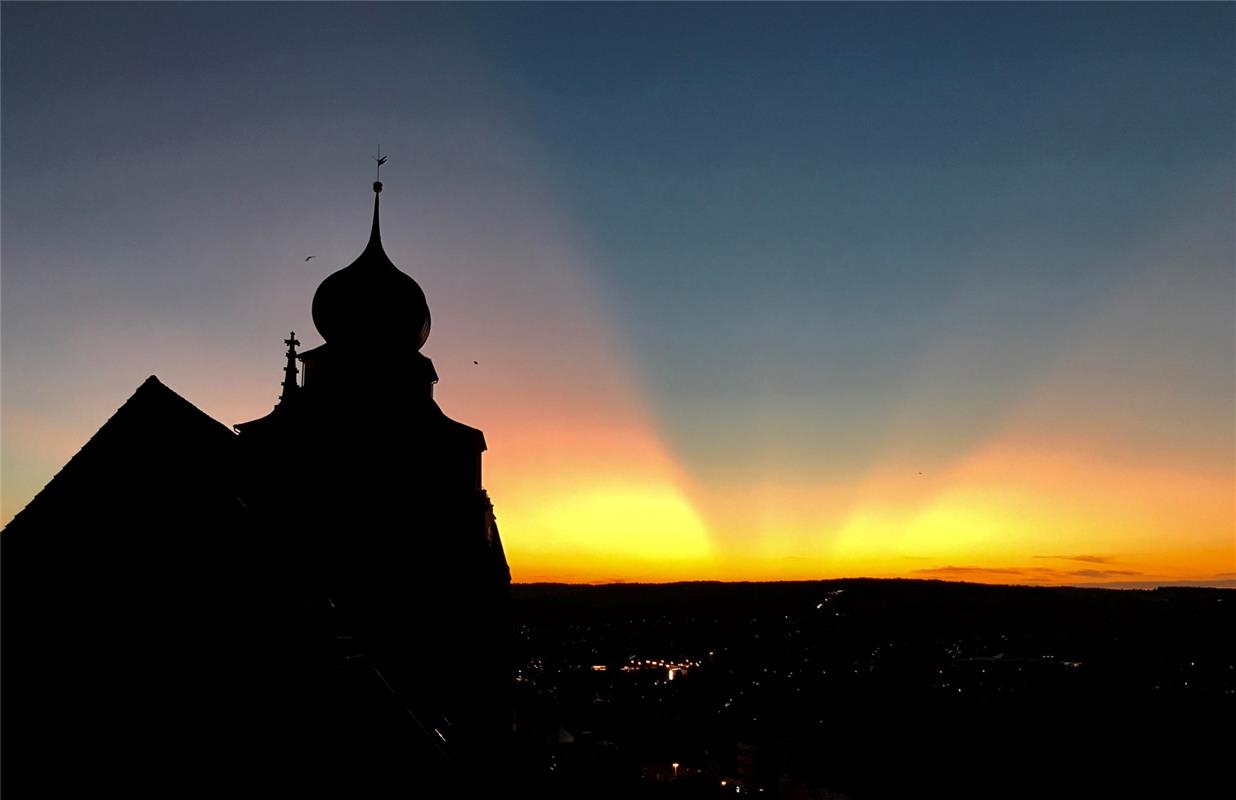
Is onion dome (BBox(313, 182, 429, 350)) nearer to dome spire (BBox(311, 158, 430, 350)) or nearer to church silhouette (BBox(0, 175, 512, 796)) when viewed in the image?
dome spire (BBox(311, 158, 430, 350))

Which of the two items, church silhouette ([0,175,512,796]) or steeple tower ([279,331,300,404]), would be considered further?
steeple tower ([279,331,300,404])

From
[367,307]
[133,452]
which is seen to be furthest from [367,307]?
[133,452]

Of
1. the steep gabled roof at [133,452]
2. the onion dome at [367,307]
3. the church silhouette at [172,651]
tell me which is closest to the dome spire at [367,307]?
the onion dome at [367,307]

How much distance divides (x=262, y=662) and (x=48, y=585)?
1.89 metres

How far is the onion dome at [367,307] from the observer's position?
96.9ft

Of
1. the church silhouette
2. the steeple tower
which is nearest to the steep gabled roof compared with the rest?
the church silhouette

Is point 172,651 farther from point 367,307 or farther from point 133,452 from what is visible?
point 367,307

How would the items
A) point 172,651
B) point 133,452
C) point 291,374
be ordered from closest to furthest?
point 172,651 → point 133,452 → point 291,374

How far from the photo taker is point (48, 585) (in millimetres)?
7547

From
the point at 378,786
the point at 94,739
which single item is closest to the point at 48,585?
the point at 94,739

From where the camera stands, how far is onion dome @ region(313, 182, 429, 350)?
96.9 feet

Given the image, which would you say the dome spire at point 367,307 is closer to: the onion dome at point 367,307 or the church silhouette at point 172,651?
the onion dome at point 367,307

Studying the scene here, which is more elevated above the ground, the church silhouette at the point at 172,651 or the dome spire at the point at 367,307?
the dome spire at the point at 367,307

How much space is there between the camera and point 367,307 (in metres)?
29.6
